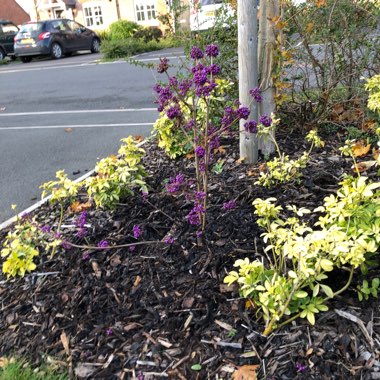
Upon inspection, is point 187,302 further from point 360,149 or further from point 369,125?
point 369,125

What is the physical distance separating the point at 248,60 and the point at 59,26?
21.0 m

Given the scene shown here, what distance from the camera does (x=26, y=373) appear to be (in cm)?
221

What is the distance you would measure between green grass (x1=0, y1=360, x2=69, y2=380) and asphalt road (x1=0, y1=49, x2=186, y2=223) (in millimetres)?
1955

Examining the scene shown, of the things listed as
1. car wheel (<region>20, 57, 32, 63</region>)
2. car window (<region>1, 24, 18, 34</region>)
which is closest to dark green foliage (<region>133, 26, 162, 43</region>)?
car wheel (<region>20, 57, 32, 63</region>)

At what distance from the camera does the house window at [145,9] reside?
29955 mm

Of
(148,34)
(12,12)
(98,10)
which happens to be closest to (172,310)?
(148,34)

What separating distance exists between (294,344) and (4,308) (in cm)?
171

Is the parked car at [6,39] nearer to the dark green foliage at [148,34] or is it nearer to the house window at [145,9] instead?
the dark green foliage at [148,34]

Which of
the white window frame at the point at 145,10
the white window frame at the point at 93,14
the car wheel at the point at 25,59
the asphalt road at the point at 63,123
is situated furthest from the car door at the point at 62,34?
the white window frame at the point at 93,14

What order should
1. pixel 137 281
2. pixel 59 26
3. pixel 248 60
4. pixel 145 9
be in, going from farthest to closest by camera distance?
1. pixel 145 9
2. pixel 59 26
3. pixel 248 60
4. pixel 137 281

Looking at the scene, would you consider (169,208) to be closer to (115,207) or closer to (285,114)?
(115,207)

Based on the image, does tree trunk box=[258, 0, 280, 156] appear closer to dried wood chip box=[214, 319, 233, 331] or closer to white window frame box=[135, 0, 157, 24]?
dried wood chip box=[214, 319, 233, 331]

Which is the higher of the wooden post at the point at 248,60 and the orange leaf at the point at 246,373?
the wooden post at the point at 248,60

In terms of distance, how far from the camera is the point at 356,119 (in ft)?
14.6
